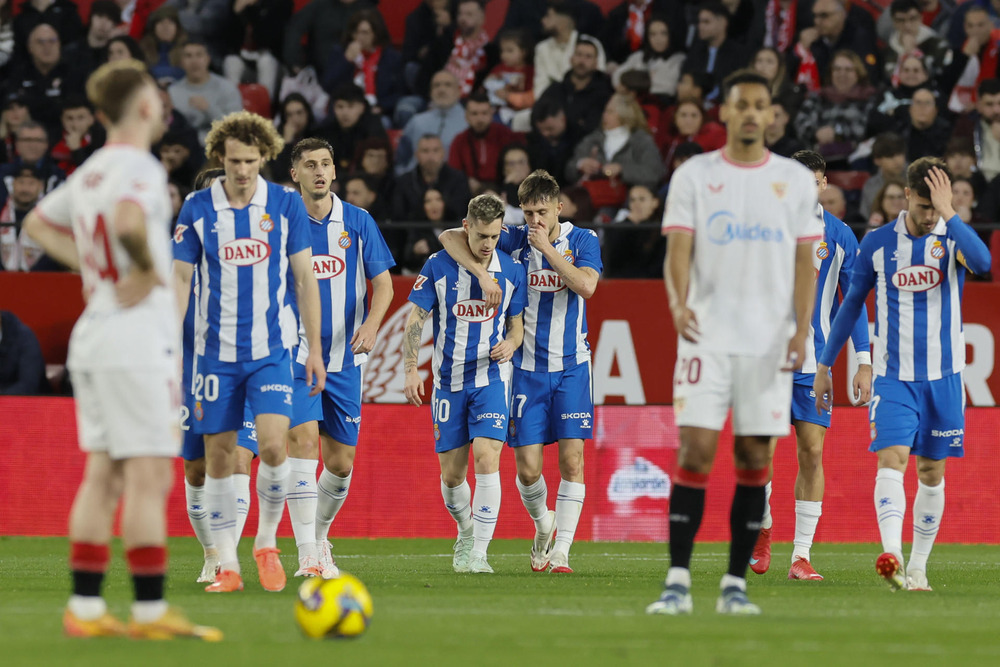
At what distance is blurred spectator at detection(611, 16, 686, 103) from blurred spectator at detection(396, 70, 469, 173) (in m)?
1.85

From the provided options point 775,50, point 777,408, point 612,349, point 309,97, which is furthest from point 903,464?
point 309,97

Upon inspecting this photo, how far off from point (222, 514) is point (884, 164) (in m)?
9.19

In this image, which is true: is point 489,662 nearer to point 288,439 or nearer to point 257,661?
point 257,661

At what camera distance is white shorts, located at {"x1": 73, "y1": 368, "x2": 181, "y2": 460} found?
17.3 feet

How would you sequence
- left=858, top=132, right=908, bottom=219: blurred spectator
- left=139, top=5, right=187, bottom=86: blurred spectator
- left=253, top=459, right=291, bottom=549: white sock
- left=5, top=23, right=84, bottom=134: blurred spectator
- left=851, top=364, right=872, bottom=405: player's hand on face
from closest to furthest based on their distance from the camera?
left=253, top=459, right=291, bottom=549: white sock
left=851, top=364, right=872, bottom=405: player's hand on face
left=858, top=132, right=908, bottom=219: blurred spectator
left=5, top=23, right=84, bottom=134: blurred spectator
left=139, top=5, right=187, bottom=86: blurred spectator

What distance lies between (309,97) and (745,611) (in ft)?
39.5

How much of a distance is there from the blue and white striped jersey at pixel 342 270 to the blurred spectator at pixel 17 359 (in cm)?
541

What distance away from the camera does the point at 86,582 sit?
17.7 ft

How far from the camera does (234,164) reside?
7.48m

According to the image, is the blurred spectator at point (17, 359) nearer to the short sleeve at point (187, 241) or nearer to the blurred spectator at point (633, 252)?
the blurred spectator at point (633, 252)

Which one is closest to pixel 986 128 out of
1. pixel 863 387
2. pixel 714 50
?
pixel 714 50

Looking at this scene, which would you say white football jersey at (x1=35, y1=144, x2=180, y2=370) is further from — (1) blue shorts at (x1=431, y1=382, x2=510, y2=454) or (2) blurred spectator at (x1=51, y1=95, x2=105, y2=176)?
(2) blurred spectator at (x1=51, y1=95, x2=105, y2=176)

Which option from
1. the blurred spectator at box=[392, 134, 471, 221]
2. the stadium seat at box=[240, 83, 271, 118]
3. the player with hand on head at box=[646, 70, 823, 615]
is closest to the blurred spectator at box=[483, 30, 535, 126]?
the blurred spectator at box=[392, 134, 471, 221]

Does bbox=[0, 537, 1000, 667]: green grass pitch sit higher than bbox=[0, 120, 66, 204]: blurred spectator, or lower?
lower
